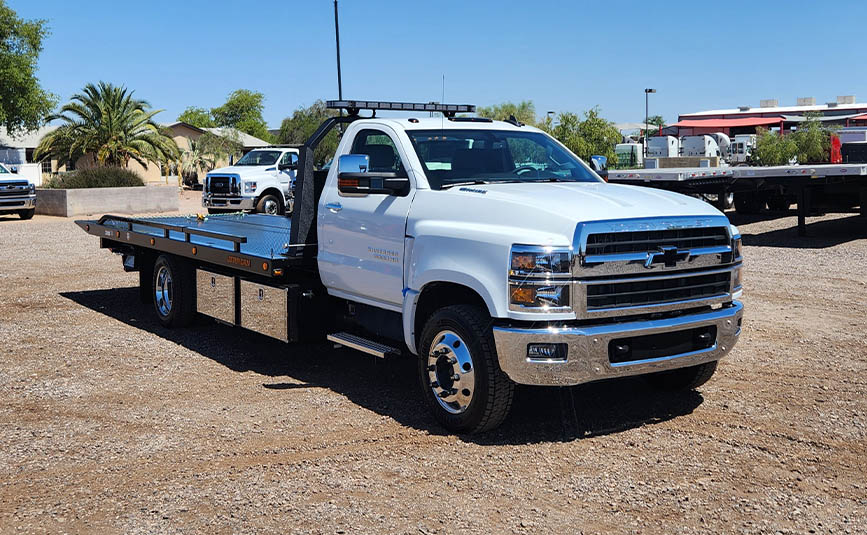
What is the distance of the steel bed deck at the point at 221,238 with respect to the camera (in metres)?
7.48

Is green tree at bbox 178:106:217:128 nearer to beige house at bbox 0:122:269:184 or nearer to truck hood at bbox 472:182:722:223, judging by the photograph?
beige house at bbox 0:122:269:184

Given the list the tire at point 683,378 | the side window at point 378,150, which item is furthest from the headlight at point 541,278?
the tire at point 683,378

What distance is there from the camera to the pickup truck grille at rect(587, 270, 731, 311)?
18.1 ft

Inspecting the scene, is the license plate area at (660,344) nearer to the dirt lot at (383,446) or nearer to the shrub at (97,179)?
the dirt lot at (383,446)

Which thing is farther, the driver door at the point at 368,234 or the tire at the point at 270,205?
the tire at the point at 270,205

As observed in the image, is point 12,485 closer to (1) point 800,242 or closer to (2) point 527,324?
(2) point 527,324

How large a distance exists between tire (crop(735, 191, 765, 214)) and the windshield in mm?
11754

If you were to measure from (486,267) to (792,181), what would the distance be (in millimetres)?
13650

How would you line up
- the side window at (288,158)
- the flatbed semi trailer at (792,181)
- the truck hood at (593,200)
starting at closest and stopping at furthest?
1. the truck hood at (593,200)
2. the flatbed semi trailer at (792,181)
3. the side window at (288,158)

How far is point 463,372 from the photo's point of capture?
5840mm

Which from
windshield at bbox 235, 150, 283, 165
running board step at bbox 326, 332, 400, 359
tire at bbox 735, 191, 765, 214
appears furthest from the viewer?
windshield at bbox 235, 150, 283, 165

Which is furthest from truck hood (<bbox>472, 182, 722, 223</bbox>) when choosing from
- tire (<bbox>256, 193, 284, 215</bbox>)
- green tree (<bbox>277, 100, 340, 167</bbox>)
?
green tree (<bbox>277, 100, 340, 167</bbox>)

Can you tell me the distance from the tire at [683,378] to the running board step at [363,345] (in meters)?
2.00

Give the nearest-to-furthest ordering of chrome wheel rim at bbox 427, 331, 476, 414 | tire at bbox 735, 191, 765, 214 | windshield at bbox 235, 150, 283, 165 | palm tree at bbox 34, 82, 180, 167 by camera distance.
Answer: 1. chrome wheel rim at bbox 427, 331, 476, 414
2. tire at bbox 735, 191, 765, 214
3. windshield at bbox 235, 150, 283, 165
4. palm tree at bbox 34, 82, 180, 167
